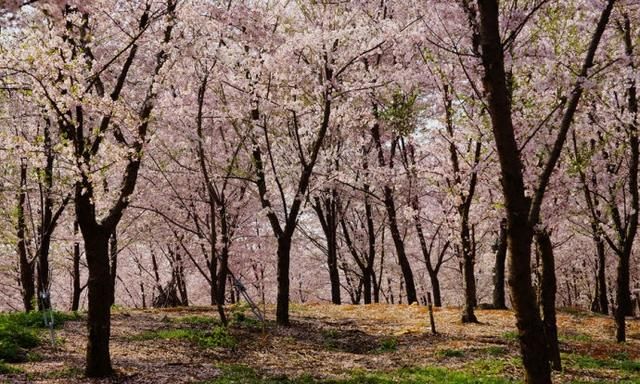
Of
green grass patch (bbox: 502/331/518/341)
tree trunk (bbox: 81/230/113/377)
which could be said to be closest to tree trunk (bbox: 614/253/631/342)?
green grass patch (bbox: 502/331/518/341)

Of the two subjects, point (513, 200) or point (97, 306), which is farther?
point (97, 306)

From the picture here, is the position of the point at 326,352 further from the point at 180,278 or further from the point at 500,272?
the point at 180,278

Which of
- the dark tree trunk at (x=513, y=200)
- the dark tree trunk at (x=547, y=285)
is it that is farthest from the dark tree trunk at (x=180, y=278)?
the dark tree trunk at (x=513, y=200)

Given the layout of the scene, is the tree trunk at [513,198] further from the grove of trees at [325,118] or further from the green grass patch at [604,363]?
the green grass patch at [604,363]

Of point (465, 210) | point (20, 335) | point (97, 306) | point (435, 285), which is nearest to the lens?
point (97, 306)

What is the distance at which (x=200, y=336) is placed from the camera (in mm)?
15648

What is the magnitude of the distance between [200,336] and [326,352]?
362 centimetres

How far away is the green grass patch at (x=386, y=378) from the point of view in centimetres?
1072

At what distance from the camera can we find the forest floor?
36.9 feet

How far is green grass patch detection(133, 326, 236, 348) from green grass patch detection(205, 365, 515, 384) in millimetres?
3039

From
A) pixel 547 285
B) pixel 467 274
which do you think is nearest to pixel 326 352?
pixel 467 274

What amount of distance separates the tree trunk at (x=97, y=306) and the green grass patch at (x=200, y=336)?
413 centimetres

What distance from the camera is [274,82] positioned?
1862cm

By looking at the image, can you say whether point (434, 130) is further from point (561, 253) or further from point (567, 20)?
point (561, 253)
